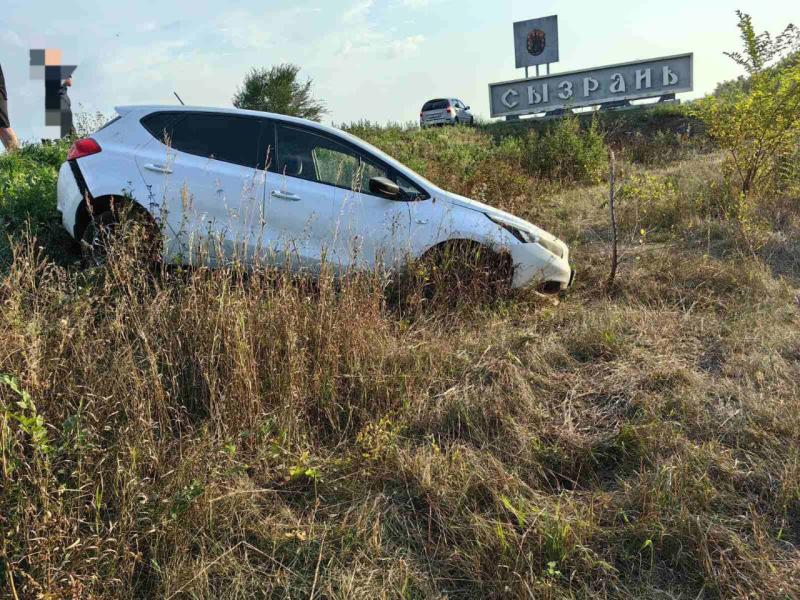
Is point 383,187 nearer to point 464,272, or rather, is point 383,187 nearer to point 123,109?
point 464,272

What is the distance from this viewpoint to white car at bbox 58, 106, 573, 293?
4867 mm

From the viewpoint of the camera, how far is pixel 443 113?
2592 centimetres

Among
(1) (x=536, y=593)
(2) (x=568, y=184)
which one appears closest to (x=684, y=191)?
(2) (x=568, y=184)

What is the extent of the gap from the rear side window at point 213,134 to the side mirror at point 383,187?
1.03 metres

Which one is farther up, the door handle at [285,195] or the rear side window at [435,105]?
the rear side window at [435,105]

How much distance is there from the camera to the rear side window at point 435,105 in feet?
86.0

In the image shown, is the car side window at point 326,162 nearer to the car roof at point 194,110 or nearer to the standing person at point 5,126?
the car roof at point 194,110

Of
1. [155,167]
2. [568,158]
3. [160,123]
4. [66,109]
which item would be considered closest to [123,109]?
[160,123]

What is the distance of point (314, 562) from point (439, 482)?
68cm

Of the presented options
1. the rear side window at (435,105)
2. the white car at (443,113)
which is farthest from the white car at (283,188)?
the rear side window at (435,105)

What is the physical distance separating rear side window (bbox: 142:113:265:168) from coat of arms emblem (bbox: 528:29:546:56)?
20582mm

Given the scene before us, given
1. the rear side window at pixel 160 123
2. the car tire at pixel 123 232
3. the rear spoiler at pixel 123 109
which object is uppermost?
the rear spoiler at pixel 123 109

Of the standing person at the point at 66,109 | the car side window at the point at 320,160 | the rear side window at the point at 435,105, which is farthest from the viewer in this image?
the rear side window at the point at 435,105

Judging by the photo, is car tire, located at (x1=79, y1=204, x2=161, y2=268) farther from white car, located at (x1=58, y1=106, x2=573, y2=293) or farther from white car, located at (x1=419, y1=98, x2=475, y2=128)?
white car, located at (x1=419, y1=98, x2=475, y2=128)
